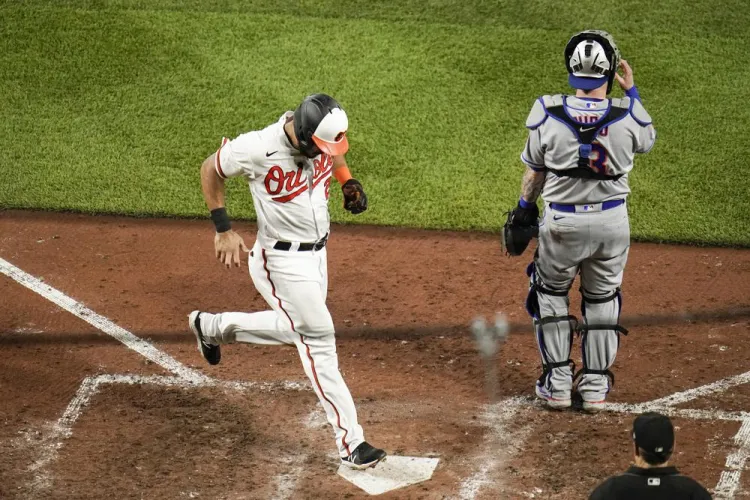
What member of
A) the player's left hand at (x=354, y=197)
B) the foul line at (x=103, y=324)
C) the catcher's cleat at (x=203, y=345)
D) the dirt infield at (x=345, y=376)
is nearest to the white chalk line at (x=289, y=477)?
the dirt infield at (x=345, y=376)

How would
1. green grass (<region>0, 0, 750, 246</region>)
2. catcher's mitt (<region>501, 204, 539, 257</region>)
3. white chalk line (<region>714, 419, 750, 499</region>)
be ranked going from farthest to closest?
1. green grass (<region>0, 0, 750, 246</region>)
2. catcher's mitt (<region>501, 204, 539, 257</region>)
3. white chalk line (<region>714, 419, 750, 499</region>)

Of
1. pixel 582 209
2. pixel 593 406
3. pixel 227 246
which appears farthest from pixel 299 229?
pixel 593 406

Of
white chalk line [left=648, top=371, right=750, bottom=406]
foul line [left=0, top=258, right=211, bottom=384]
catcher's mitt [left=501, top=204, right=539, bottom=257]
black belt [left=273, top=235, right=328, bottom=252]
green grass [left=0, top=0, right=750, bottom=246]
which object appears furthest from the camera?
green grass [left=0, top=0, right=750, bottom=246]

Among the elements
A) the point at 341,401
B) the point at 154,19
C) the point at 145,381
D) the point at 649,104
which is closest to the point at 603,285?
the point at 341,401

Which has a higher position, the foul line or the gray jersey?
the gray jersey

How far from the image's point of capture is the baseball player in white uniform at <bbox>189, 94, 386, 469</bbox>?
18.9ft

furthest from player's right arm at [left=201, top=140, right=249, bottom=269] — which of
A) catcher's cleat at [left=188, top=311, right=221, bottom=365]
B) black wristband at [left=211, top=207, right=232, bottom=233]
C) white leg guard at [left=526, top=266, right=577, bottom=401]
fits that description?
white leg guard at [left=526, top=266, right=577, bottom=401]

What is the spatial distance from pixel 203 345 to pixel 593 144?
2.44m

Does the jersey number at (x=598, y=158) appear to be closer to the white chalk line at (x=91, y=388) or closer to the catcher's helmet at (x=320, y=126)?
the catcher's helmet at (x=320, y=126)

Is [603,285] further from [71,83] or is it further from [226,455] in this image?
[71,83]

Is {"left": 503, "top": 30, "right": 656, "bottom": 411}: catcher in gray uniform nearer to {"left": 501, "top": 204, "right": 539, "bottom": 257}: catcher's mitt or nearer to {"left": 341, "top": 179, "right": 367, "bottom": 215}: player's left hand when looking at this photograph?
{"left": 501, "top": 204, "right": 539, "bottom": 257}: catcher's mitt

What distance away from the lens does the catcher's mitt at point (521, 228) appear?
249 inches

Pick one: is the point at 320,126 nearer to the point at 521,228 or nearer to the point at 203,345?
the point at 521,228

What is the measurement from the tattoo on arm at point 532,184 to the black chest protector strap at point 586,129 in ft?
0.80
